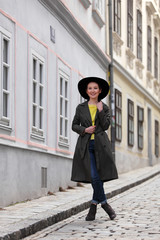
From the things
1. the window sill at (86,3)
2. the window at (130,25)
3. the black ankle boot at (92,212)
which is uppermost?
the window at (130,25)

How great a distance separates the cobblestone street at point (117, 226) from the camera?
24.3 feet

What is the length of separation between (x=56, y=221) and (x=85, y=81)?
6.14 feet

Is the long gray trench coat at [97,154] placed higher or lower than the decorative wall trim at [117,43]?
lower

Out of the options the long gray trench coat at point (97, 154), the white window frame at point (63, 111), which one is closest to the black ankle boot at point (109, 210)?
the long gray trench coat at point (97, 154)

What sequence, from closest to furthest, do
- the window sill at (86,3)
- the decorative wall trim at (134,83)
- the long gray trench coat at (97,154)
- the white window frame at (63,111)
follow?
the long gray trench coat at (97,154) → the white window frame at (63,111) → the window sill at (86,3) → the decorative wall trim at (134,83)

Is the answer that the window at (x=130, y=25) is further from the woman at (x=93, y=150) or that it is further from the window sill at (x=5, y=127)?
the woman at (x=93, y=150)

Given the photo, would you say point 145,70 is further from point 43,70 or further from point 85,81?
point 85,81

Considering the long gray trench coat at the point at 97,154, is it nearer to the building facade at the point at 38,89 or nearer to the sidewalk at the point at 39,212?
the sidewalk at the point at 39,212

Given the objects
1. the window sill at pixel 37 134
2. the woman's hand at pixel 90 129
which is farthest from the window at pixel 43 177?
the woman's hand at pixel 90 129

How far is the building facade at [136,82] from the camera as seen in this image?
74.4ft

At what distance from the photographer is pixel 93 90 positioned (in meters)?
8.70

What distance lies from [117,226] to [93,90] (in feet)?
5.80

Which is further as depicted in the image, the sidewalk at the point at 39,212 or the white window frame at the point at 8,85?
the white window frame at the point at 8,85

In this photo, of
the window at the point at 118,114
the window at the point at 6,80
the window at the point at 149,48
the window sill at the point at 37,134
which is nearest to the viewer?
the window at the point at 6,80
